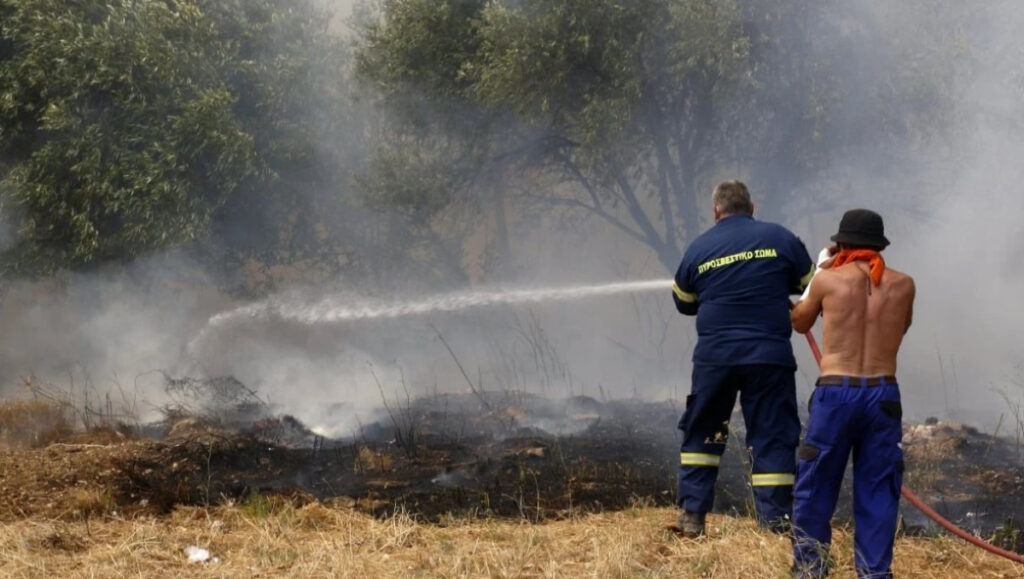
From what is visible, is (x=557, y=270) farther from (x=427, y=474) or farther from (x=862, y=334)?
(x=862, y=334)

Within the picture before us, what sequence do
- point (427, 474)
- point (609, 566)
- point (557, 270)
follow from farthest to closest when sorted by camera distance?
point (557, 270) → point (427, 474) → point (609, 566)

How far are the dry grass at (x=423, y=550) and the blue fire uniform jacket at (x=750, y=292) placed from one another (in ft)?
2.67

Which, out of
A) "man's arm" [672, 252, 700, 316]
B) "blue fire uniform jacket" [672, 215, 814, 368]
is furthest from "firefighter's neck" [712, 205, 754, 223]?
"man's arm" [672, 252, 700, 316]

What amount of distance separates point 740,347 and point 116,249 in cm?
979

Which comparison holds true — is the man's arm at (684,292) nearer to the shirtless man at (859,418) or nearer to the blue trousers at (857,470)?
the shirtless man at (859,418)

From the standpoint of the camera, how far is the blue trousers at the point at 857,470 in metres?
4.20

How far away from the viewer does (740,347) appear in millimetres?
5012

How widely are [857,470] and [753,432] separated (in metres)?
0.83

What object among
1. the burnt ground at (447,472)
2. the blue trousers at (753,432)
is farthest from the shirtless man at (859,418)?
the burnt ground at (447,472)

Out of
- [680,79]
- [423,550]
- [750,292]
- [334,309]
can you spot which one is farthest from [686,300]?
[334,309]

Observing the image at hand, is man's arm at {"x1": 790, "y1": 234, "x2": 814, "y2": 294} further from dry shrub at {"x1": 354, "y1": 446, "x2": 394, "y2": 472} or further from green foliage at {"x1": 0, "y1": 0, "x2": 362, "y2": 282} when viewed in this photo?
green foliage at {"x1": 0, "y1": 0, "x2": 362, "y2": 282}

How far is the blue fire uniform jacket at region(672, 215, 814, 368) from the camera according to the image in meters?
5.02

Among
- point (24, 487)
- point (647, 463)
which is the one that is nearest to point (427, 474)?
point (647, 463)

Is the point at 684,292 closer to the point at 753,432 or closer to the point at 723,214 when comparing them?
the point at 723,214
